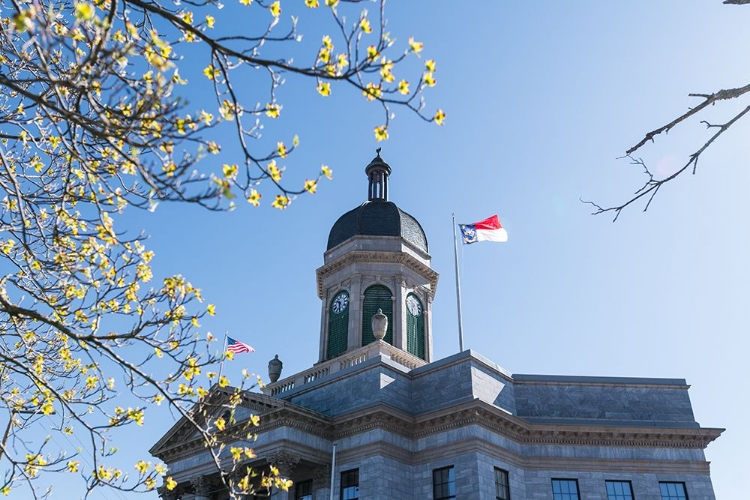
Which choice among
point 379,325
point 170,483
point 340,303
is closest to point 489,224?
point 379,325

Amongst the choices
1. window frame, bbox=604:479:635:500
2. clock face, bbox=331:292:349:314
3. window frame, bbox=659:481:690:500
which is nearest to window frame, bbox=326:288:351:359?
clock face, bbox=331:292:349:314

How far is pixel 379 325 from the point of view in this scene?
35.4 m

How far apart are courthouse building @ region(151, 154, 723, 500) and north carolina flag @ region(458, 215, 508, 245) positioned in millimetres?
6510

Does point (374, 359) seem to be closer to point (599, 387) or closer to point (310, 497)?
point (310, 497)

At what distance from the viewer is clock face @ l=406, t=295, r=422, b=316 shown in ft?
131

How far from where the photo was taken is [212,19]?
10492 mm

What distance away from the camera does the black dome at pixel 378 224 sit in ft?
139

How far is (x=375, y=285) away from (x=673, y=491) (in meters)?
18.5

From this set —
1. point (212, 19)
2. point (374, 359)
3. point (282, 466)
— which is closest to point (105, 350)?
point (212, 19)

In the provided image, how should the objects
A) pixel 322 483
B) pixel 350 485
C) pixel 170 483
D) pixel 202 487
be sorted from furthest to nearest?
pixel 202 487
pixel 322 483
pixel 350 485
pixel 170 483

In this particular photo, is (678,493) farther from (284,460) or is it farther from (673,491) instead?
(284,460)

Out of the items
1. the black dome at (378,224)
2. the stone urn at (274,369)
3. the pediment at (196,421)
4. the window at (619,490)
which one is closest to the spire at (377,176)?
the black dome at (378,224)

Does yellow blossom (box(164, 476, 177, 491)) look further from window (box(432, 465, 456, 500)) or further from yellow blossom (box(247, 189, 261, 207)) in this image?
window (box(432, 465, 456, 500))

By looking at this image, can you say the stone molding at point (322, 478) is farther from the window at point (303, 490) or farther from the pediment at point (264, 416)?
the pediment at point (264, 416)
